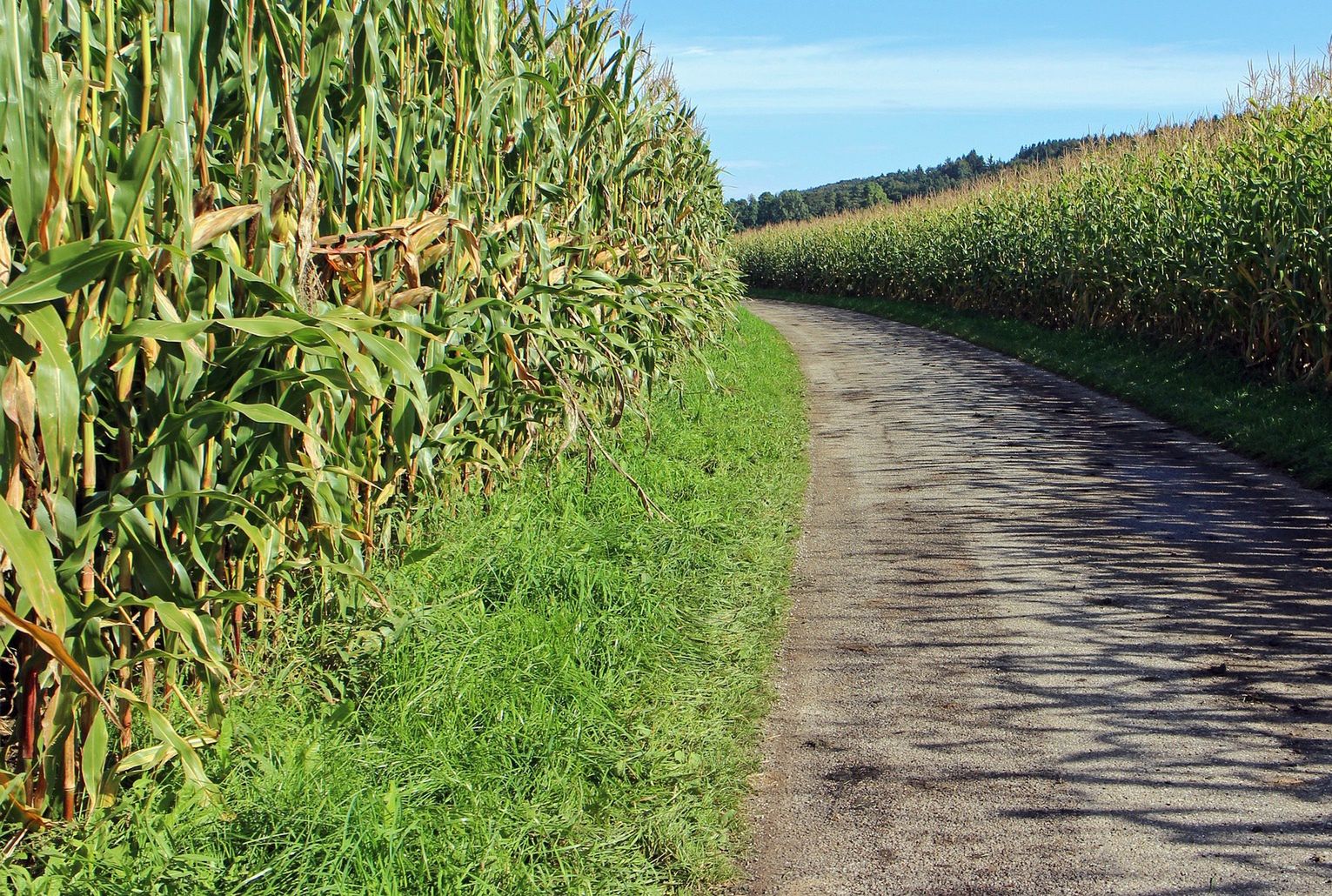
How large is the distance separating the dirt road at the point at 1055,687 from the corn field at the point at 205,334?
173 centimetres

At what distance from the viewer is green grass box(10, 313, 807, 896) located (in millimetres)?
2885

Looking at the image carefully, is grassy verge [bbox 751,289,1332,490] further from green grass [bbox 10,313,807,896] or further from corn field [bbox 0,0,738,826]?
corn field [bbox 0,0,738,826]

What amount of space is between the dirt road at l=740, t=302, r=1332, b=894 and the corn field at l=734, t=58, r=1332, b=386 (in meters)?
3.71

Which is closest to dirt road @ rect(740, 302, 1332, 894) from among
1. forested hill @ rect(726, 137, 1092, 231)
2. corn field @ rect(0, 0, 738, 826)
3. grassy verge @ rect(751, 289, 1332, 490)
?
grassy verge @ rect(751, 289, 1332, 490)

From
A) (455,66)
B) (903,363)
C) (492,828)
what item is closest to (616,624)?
(492,828)

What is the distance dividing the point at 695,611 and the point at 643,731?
1.32 metres

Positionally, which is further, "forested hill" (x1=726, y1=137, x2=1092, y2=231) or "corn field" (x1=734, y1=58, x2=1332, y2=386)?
"forested hill" (x1=726, y1=137, x2=1092, y2=231)

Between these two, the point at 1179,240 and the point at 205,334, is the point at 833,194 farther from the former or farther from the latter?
the point at 205,334

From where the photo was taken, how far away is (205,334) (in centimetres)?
315

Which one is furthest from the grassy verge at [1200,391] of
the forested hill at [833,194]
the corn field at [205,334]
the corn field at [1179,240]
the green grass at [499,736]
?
the forested hill at [833,194]

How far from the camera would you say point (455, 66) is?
5086mm

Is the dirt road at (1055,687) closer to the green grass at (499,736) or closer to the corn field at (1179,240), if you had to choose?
the green grass at (499,736)

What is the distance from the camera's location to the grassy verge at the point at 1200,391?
880 cm

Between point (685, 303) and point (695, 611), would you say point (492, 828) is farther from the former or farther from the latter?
point (685, 303)
